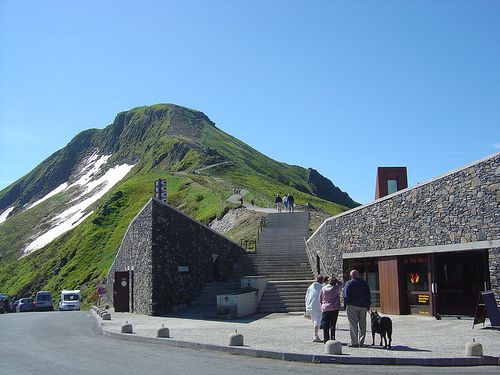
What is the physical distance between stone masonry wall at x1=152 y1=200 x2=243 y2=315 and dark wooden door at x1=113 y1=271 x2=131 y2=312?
3675 millimetres

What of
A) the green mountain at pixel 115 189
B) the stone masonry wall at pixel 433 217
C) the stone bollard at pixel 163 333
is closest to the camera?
the stone bollard at pixel 163 333

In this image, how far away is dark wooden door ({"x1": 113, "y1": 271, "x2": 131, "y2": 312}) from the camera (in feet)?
93.7

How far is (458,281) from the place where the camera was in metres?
19.0

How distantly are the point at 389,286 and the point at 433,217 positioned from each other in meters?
3.75

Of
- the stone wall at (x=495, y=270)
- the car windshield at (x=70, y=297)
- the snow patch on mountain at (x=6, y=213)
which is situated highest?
the snow patch on mountain at (x=6, y=213)

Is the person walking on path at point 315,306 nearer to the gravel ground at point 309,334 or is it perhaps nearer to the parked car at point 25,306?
the gravel ground at point 309,334

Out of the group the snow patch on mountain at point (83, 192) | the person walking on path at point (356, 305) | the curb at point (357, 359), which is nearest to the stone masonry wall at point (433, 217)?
the person walking on path at point (356, 305)

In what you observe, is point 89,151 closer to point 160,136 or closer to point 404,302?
point 160,136

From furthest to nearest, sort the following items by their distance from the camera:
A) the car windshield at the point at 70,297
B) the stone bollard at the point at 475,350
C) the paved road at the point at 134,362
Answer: the car windshield at the point at 70,297 < the stone bollard at the point at 475,350 < the paved road at the point at 134,362

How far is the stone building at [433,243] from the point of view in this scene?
16781mm

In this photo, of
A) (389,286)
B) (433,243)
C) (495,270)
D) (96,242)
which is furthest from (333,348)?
(96,242)

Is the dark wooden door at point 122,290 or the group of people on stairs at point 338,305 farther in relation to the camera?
the dark wooden door at point 122,290

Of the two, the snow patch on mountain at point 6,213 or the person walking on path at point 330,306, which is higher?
the snow patch on mountain at point 6,213

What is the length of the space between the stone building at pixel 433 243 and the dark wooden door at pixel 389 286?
A: 2cm
